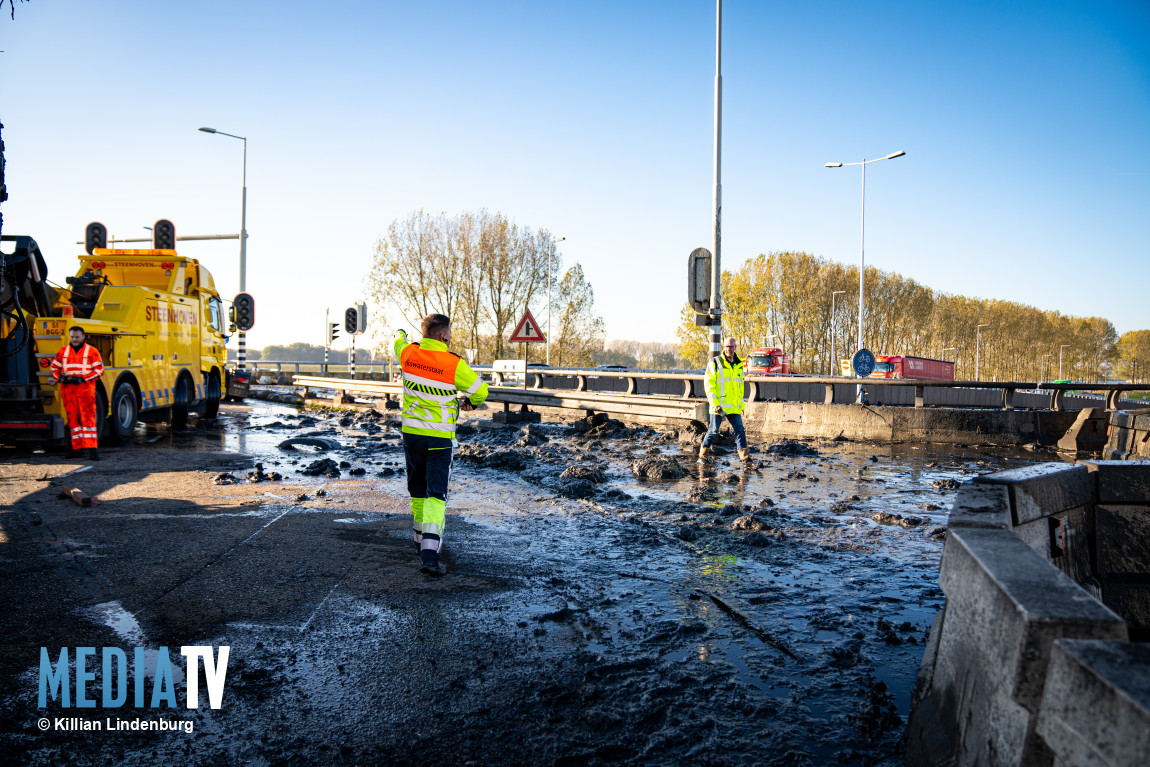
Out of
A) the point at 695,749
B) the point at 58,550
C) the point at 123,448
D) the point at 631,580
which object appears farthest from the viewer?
the point at 123,448

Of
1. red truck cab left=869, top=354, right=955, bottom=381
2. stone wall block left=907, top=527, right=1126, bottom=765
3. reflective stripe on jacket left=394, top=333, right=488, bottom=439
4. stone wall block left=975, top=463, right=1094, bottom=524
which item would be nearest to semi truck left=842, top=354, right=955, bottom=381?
red truck cab left=869, top=354, right=955, bottom=381

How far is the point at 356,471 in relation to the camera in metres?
9.54

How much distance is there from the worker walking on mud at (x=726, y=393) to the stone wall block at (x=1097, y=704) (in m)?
9.29

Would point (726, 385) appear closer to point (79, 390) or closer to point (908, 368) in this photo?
point (79, 390)

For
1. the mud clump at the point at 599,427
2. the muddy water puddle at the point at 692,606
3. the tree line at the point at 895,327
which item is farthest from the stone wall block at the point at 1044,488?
the tree line at the point at 895,327

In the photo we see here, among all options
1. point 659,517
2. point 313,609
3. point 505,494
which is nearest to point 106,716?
point 313,609

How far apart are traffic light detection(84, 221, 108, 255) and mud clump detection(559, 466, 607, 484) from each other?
58.4ft

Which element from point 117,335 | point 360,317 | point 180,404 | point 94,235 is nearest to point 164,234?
point 94,235

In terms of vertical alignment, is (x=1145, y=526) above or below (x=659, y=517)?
above

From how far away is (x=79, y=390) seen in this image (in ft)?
34.0

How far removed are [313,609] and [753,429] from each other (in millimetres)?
13137

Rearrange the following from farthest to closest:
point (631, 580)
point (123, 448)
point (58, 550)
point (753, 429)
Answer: point (753, 429) → point (123, 448) → point (58, 550) → point (631, 580)

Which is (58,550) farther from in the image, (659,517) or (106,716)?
(659,517)

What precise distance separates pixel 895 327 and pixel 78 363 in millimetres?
68409
